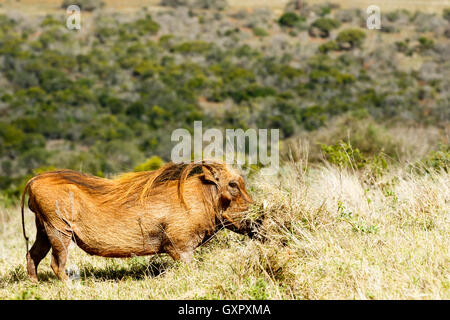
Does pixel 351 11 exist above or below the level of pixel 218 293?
above

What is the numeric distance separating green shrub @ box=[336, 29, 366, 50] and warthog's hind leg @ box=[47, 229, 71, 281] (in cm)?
3664

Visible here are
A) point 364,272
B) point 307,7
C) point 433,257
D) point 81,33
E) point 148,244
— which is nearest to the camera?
point 364,272

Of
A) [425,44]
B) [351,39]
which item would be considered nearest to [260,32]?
[351,39]

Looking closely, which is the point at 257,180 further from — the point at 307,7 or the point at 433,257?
the point at 307,7

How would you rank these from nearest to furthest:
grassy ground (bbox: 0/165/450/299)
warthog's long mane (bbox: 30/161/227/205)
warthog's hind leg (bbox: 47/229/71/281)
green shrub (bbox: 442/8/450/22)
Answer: grassy ground (bbox: 0/165/450/299) → warthog's hind leg (bbox: 47/229/71/281) → warthog's long mane (bbox: 30/161/227/205) → green shrub (bbox: 442/8/450/22)

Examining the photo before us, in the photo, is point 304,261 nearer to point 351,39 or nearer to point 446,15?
point 351,39

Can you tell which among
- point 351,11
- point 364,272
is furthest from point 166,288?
point 351,11

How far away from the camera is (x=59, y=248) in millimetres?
4297

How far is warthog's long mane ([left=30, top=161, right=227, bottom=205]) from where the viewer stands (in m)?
4.48

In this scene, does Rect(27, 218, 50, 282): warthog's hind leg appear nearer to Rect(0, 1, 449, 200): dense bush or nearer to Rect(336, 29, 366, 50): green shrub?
Rect(0, 1, 449, 200): dense bush

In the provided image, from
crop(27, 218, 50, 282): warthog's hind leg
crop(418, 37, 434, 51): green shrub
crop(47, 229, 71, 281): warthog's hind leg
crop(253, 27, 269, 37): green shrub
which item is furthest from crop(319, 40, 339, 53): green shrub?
crop(47, 229, 71, 281): warthog's hind leg

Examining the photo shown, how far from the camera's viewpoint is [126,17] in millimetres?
46344

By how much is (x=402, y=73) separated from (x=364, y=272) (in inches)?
1228

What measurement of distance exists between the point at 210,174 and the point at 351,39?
119ft
